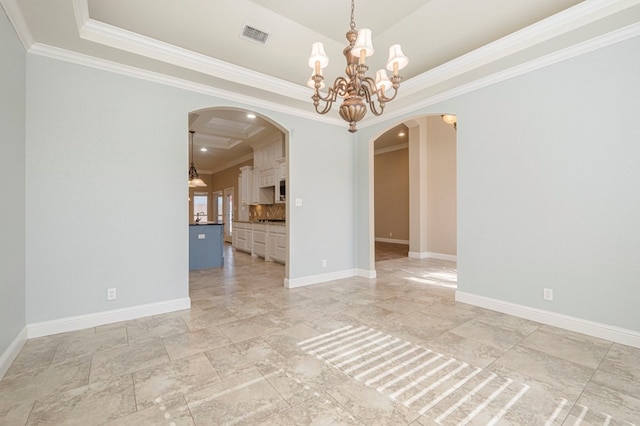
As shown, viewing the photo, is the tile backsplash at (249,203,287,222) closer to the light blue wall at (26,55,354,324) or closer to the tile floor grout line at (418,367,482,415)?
the light blue wall at (26,55,354,324)

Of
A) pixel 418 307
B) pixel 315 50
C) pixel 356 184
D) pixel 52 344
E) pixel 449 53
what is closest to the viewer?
pixel 315 50

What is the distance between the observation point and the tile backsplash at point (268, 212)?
7.96m

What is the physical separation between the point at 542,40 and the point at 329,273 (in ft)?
13.3

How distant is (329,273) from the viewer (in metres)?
5.00

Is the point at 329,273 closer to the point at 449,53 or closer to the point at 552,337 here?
the point at 552,337

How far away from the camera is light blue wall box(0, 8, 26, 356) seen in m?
2.16

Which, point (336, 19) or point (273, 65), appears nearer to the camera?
point (336, 19)

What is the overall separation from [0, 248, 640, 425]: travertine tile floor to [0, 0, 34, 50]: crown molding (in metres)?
2.73

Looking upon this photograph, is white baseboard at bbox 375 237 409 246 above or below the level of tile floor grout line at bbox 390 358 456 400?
above

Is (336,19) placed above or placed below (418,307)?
above

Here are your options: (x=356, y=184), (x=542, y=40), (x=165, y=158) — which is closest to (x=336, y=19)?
(x=542, y=40)

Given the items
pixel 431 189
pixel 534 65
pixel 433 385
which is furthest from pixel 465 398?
pixel 431 189

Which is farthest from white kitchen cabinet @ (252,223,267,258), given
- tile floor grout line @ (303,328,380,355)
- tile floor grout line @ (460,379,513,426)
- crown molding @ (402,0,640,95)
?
tile floor grout line @ (460,379,513,426)

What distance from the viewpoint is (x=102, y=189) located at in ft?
9.97
